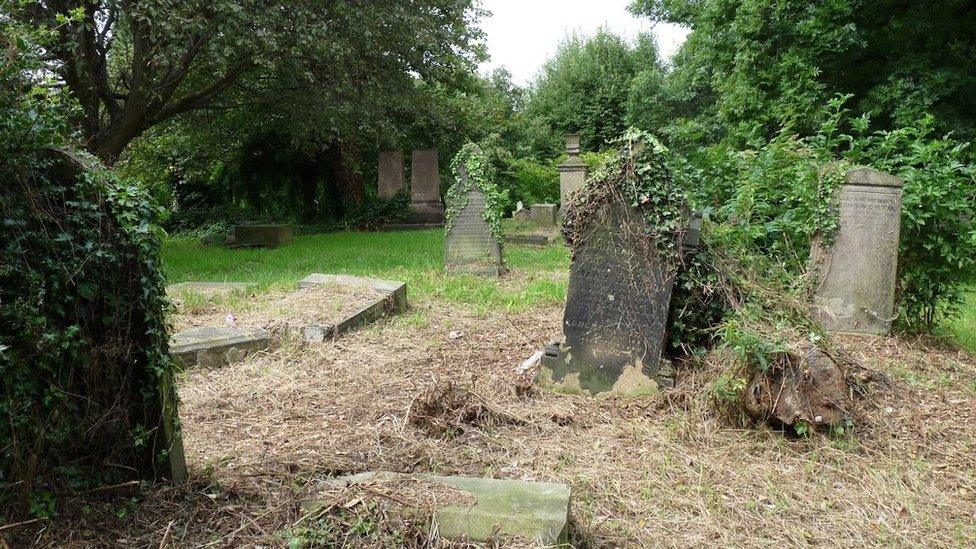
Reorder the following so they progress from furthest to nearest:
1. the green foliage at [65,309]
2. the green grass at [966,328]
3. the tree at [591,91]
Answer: the tree at [591,91] → the green grass at [966,328] → the green foliage at [65,309]

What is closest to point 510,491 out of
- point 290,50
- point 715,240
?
point 715,240

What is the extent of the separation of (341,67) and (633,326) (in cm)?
1066

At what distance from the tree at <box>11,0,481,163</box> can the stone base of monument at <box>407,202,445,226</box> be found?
211 inches

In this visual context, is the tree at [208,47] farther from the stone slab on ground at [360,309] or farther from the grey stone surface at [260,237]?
the stone slab on ground at [360,309]

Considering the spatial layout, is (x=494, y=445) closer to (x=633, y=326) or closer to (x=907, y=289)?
(x=633, y=326)

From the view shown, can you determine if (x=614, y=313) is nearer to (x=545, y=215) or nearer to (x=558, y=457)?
(x=558, y=457)

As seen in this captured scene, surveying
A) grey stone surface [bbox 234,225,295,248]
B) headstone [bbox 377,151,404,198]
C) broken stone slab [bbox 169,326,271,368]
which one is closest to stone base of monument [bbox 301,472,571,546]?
broken stone slab [bbox 169,326,271,368]

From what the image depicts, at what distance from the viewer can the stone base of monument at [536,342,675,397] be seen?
16.4 ft

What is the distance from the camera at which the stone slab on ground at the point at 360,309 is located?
652cm

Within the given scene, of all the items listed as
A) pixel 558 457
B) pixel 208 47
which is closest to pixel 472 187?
pixel 208 47

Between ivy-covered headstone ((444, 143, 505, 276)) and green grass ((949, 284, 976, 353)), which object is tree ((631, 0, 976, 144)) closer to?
green grass ((949, 284, 976, 353))

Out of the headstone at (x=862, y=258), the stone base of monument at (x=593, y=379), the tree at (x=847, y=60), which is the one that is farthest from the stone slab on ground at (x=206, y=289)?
the tree at (x=847, y=60)

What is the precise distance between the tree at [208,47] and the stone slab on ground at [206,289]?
1953 mm

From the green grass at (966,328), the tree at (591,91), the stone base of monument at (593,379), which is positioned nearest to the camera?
the stone base of monument at (593,379)
